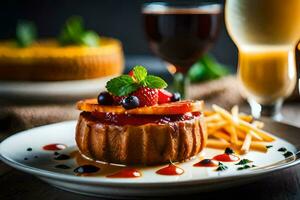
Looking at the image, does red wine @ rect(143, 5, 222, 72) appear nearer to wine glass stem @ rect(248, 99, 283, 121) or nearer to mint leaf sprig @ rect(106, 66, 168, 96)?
wine glass stem @ rect(248, 99, 283, 121)

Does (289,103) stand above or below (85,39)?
below

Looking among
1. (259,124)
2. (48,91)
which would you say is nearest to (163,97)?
(259,124)

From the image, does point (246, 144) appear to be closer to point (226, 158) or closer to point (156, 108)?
point (226, 158)

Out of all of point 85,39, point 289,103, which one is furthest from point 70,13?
point 289,103

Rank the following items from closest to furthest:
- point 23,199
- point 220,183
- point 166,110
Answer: point 220,183
point 23,199
point 166,110

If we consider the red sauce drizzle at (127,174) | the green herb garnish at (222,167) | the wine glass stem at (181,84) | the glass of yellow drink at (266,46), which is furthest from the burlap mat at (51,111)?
the green herb garnish at (222,167)

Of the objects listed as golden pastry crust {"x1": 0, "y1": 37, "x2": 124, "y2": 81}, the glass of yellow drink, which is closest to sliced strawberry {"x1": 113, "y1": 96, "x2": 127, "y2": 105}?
the glass of yellow drink

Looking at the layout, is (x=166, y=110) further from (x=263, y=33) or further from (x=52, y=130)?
(x=263, y=33)
